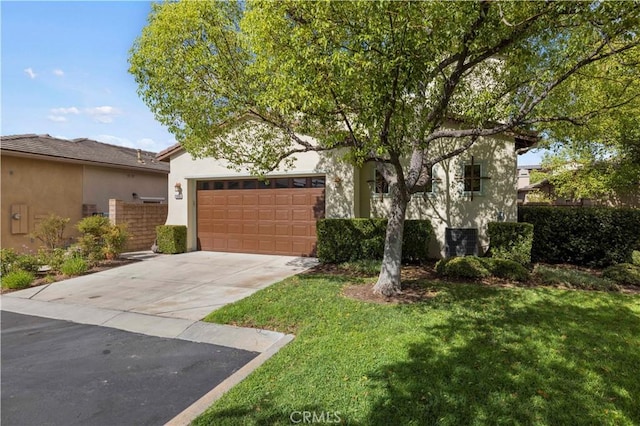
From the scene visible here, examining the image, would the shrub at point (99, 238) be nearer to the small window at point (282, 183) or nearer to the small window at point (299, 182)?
the small window at point (282, 183)

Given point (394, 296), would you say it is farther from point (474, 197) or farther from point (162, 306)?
point (474, 197)

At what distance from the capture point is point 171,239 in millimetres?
11695

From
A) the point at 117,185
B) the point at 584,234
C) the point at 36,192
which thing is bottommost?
the point at 584,234

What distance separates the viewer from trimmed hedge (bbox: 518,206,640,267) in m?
8.46

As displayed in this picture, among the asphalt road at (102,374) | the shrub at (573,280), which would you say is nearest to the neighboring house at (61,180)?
the asphalt road at (102,374)

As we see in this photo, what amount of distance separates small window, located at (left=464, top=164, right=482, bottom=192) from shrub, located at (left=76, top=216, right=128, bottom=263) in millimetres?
10755

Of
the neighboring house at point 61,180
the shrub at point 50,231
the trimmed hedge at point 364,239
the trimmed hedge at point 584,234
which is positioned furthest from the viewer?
the neighboring house at point 61,180

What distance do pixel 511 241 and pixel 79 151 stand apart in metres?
16.2

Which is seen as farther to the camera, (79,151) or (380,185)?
(79,151)

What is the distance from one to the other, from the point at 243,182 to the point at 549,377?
33.2 feet

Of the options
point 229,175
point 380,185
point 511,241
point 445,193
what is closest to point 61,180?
Answer: point 229,175

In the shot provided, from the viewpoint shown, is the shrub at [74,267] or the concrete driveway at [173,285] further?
the shrub at [74,267]

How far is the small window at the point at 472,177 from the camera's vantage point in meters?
9.52

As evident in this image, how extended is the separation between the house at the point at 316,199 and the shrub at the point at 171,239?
15.4 inches
